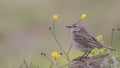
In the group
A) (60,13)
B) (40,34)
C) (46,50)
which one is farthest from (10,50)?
(60,13)

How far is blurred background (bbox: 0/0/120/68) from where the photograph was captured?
14.8m

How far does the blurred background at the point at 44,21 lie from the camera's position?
48.5 feet

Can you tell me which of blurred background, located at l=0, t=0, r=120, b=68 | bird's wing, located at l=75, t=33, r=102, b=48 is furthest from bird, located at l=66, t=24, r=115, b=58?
blurred background, located at l=0, t=0, r=120, b=68

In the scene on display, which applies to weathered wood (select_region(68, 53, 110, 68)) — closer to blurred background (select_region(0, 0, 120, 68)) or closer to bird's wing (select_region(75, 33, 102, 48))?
bird's wing (select_region(75, 33, 102, 48))

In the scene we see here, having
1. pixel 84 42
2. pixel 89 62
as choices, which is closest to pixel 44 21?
pixel 84 42

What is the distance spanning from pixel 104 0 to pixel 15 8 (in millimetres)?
2313

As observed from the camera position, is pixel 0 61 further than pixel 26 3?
No

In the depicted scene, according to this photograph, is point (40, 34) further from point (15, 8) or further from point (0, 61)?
point (0, 61)

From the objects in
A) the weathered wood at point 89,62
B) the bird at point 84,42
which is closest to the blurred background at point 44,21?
the bird at point 84,42

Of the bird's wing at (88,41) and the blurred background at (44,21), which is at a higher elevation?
the bird's wing at (88,41)

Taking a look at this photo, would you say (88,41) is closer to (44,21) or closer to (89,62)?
(89,62)

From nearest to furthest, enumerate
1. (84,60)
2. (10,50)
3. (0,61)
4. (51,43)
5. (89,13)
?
(84,60) → (0,61) → (10,50) → (51,43) → (89,13)

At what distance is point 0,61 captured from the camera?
39.1 feet

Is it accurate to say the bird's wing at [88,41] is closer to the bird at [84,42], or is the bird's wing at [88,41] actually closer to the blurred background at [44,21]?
the bird at [84,42]
